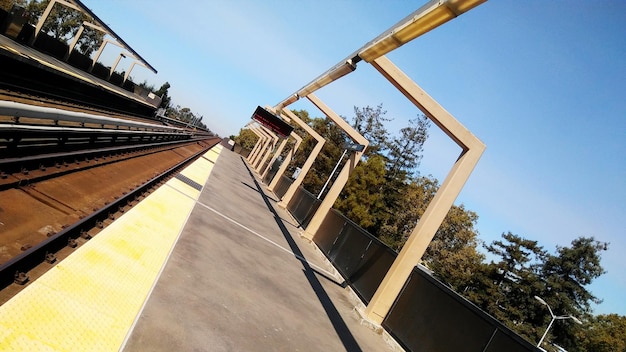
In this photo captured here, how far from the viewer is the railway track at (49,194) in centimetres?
410

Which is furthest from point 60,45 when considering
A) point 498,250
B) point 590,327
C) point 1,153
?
point 590,327

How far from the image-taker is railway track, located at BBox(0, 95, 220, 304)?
4.10 m

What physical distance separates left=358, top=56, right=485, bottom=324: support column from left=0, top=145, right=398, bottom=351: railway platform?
2.85 feet

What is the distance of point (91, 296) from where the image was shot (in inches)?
163

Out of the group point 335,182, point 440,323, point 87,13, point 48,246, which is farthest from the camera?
point 87,13

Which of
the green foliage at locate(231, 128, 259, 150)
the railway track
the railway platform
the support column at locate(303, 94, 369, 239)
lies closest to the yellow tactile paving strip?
the railway platform

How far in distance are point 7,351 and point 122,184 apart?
660 cm

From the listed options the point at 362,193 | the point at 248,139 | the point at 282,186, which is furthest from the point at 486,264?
the point at 248,139

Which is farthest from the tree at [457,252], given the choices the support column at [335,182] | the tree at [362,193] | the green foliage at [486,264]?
the support column at [335,182]

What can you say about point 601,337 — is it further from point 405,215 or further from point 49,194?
point 49,194

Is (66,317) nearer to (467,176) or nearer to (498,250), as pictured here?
(467,176)

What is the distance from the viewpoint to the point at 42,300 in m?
3.63

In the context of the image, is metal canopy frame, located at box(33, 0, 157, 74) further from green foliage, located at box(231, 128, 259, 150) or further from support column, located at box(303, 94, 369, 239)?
green foliage, located at box(231, 128, 259, 150)

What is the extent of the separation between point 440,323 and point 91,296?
6276 mm
